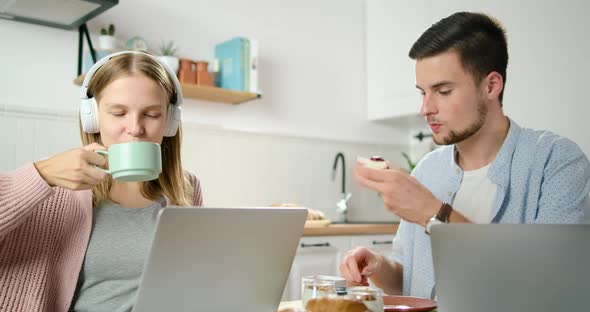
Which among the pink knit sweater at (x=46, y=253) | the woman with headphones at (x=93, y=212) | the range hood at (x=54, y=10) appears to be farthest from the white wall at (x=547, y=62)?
the pink knit sweater at (x=46, y=253)

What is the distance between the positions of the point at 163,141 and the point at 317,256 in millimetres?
1608

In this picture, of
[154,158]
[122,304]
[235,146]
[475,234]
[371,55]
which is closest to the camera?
[475,234]

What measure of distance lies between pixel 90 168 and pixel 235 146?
2.21 metres

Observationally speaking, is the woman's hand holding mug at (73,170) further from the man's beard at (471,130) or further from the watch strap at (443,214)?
the man's beard at (471,130)

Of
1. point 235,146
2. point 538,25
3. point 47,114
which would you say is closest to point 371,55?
point 235,146

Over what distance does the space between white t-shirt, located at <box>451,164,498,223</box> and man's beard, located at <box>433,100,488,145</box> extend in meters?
0.10

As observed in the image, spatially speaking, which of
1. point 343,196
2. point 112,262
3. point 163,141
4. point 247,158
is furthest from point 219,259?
point 343,196

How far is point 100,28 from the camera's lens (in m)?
2.79

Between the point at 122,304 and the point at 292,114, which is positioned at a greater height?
the point at 292,114

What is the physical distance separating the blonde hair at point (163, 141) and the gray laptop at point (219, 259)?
1.69ft

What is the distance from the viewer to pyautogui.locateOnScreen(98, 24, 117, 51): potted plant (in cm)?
265

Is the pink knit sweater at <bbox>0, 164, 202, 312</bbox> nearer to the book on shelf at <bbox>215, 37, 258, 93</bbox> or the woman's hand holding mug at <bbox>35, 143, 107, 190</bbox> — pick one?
the woman's hand holding mug at <bbox>35, 143, 107, 190</bbox>

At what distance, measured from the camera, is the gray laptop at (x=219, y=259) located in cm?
82

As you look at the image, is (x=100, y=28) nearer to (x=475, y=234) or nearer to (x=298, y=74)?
(x=298, y=74)
